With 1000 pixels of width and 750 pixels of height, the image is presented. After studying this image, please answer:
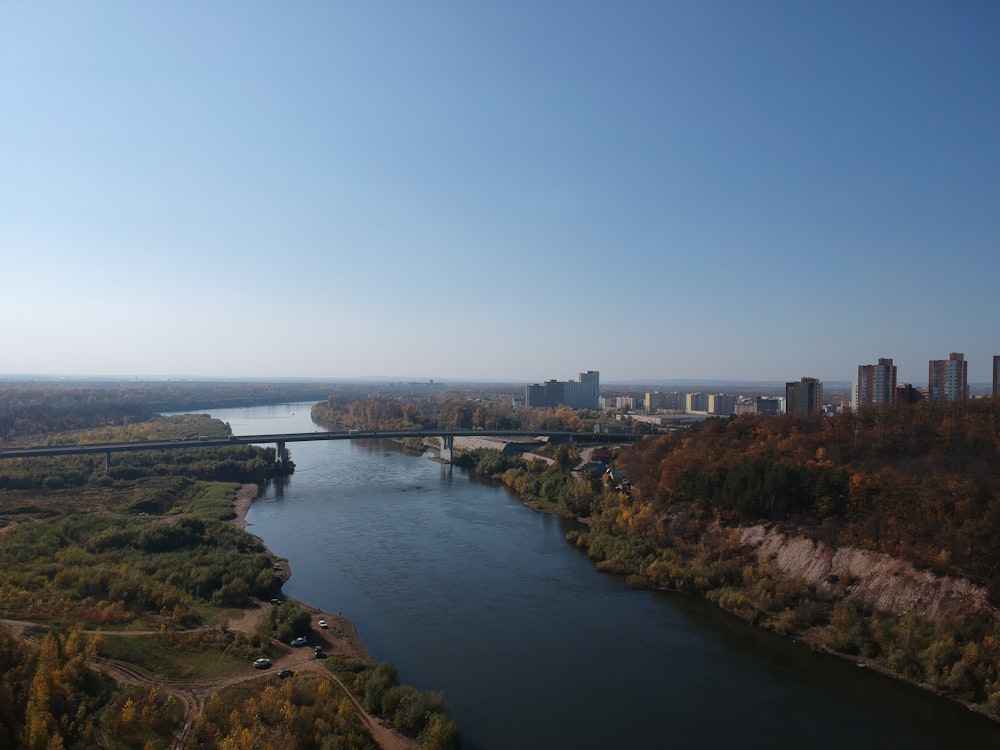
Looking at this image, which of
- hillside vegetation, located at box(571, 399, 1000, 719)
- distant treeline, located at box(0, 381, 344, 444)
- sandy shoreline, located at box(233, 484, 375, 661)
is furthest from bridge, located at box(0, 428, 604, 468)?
sandy shoreline, located at box(233, 484, 375, 661)

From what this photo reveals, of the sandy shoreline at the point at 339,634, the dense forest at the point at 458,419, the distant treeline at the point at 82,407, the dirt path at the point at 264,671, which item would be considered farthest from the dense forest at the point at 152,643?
the distant treeline at the point at 82,407

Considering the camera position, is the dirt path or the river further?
the river

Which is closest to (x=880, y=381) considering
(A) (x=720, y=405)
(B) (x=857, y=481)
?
Answer: (B) (x=857, y=481)

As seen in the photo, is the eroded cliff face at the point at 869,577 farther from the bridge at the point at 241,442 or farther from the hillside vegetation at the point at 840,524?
the bridge at the point at 241,442

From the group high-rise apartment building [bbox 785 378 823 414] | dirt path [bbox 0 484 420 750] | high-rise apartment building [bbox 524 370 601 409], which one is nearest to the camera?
dirt path [bbox 0 484 420 750]

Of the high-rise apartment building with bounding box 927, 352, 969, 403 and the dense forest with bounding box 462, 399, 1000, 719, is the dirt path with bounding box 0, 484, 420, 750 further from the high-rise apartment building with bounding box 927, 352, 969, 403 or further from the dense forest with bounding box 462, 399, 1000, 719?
the high-rise apartment building with bounding box 927, 352, 969, 403

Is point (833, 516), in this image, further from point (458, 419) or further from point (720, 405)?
point (720, 405)
